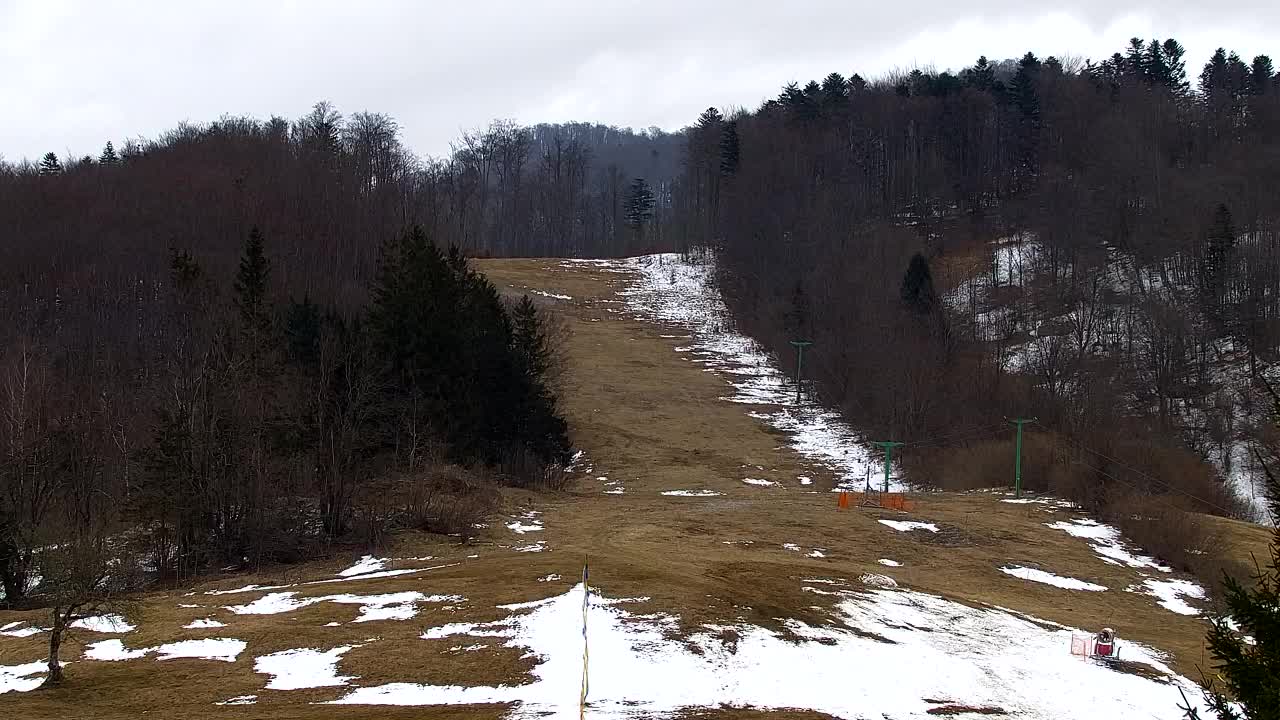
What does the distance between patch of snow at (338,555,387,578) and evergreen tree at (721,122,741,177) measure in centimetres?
7419

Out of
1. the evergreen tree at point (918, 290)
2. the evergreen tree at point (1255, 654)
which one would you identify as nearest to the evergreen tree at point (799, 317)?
the evergreen tree at point (918, 290)

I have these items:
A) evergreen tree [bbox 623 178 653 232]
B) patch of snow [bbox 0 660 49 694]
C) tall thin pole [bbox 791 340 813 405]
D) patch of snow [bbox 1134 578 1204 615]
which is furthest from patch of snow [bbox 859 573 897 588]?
evergreen tree [bbox 623 178 653 232]

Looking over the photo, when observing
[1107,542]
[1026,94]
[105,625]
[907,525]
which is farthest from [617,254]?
[105,625]

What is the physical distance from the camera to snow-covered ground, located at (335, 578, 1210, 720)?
477 inches

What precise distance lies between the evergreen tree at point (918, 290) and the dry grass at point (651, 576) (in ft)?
54.3

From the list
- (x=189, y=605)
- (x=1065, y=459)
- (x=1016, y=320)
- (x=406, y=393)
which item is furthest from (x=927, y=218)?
(x=189, y=605)

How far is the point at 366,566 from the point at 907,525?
51.6 feet

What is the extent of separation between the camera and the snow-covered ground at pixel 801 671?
477 inches

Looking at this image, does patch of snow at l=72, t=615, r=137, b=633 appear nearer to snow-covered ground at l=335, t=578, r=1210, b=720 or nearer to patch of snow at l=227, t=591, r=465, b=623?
patch of snow at l=227, t=591, r=465, b=623

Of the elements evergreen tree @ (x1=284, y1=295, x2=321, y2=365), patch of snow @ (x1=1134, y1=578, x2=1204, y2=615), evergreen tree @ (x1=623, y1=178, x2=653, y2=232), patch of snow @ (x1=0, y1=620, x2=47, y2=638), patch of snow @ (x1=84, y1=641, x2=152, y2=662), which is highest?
evergreen tree @ (x1=623, y1=178, x2=653, y2=232)

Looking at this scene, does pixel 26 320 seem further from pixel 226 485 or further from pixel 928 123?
pixel 928 123

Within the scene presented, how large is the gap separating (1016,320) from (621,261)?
46720 millimetres

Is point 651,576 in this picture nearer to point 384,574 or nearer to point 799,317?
point 384,574

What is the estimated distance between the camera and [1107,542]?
92.9ft
